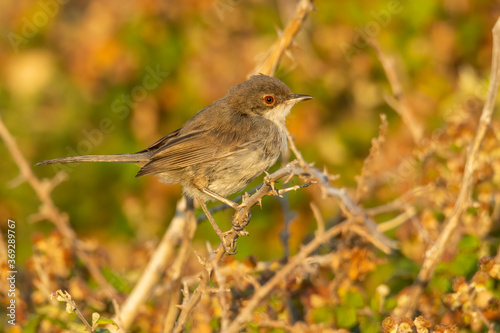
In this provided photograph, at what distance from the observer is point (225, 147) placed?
13.0 ft

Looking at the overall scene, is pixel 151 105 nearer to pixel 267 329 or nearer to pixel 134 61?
pixel 134 61

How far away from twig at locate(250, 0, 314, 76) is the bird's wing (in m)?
0.60

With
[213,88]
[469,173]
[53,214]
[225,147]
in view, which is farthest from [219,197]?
[213,88]

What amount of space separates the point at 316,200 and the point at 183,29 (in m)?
2.68

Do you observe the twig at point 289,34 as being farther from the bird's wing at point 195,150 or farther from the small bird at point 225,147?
the bird's wing at point 195,150

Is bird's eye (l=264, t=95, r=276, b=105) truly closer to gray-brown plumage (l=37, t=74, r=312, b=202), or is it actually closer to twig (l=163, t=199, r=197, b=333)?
gray-brown plumage (l=37, t=74, r=312, b=202)

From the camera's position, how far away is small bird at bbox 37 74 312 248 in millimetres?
3867

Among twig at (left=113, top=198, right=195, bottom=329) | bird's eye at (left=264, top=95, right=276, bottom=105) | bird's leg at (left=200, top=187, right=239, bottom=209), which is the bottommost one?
twig at (left=113, top=198, right=195, bottom=329)

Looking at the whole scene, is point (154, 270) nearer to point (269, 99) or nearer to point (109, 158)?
point (109, 158)

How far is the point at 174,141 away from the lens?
4074 millimetres

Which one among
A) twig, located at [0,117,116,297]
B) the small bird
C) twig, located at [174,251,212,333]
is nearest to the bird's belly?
the small bird

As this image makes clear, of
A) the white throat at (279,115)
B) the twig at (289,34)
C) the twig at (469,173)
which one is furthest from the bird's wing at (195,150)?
the twig at (469,173)

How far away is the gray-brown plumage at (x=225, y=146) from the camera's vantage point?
12.7ft

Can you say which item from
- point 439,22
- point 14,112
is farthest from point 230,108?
point 14,112
